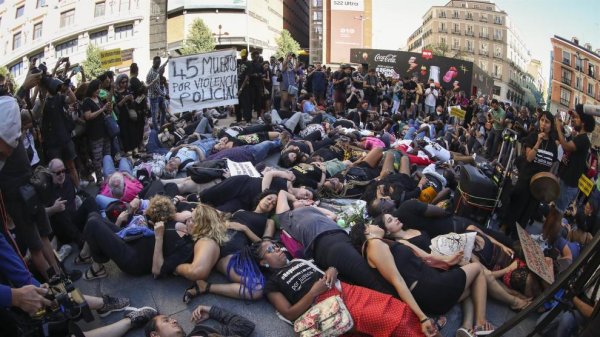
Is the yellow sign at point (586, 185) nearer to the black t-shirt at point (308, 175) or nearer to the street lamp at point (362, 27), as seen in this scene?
the black t-shirt at point (308, 175)

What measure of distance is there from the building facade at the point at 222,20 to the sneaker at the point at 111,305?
58.7m

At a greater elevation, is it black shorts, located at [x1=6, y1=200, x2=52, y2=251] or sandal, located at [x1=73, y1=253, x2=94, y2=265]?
black shorts, located at [x1=6, y1=200, x2=52, y2=251]

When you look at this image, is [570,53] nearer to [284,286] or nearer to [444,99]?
[284,286]

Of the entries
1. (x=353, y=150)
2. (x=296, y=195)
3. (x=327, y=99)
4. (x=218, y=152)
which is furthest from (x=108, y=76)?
(x=327, y=99)

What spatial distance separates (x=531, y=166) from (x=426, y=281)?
2824 millimetres

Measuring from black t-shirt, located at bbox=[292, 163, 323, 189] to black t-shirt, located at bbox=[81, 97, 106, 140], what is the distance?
327cm

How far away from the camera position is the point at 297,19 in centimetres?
9706

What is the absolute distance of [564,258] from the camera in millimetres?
4629

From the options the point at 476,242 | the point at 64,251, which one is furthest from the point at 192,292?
the point at 476,242

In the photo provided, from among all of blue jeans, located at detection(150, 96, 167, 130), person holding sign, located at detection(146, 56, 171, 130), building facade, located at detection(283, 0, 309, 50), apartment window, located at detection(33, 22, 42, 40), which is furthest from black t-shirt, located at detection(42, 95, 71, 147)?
building facade, located at detection(283, 0, 309, 50)

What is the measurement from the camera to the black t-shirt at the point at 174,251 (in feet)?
14.1

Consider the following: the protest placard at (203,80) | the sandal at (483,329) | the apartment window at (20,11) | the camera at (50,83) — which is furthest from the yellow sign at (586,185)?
the apartment window at (20,11)

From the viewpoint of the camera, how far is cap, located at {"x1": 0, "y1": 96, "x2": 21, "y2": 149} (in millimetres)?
2412

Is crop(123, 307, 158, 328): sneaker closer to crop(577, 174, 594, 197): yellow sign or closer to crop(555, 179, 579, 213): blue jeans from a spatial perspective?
crop(577, 174, 594, 197): yellow sign
